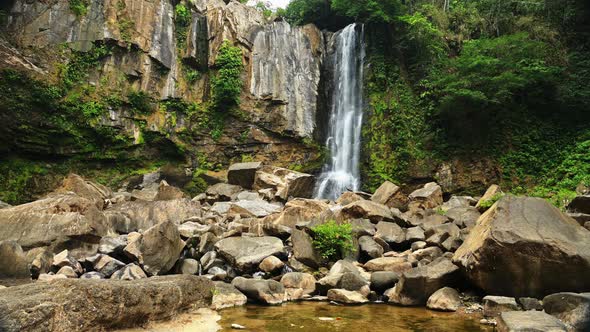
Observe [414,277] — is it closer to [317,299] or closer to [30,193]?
[317,299]

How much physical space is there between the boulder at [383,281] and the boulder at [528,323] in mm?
2457

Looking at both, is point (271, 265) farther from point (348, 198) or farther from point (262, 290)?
point (348, 198)

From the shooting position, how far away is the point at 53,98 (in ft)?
55.3

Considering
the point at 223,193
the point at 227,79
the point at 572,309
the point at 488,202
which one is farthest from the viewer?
the point at 227,79

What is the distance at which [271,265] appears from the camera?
25.1 feet

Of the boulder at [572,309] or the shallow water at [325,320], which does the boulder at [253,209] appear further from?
the boulder at [572,309]

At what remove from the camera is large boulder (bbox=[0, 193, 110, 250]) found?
7992mm

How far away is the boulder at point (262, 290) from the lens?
6598 millimetres

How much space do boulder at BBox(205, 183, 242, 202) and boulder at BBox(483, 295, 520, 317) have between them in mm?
10718

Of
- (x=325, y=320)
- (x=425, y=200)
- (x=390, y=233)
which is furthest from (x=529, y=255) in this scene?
(x=425, y=200)

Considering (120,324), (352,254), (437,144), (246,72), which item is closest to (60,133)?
(246,72)

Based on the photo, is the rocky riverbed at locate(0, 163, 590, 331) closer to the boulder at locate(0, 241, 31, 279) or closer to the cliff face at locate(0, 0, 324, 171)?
the boulder at locate(0, 241, 31, 279)

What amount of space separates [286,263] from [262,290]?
1.63 meters

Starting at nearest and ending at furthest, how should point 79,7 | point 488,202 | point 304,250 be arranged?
point 304,250 → point 488,202 → point 79,7
